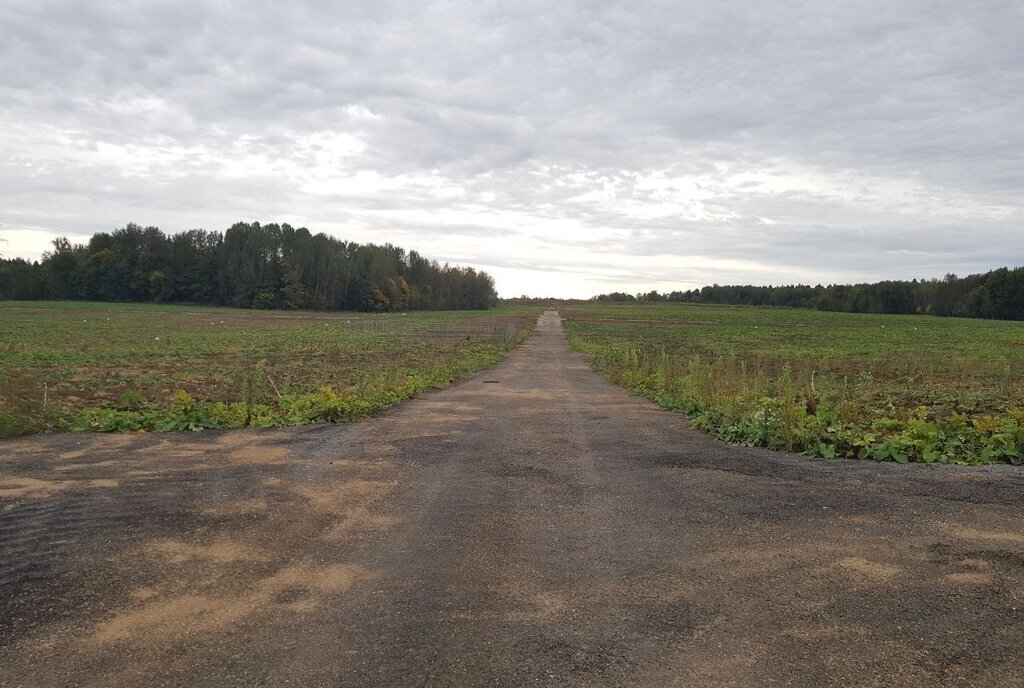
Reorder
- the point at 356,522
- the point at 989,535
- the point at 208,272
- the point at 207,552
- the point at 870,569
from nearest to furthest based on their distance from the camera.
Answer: the point at 870,569 < the point at 207,552 < the point at 989,535 < the point at 356,522 < the point at 208,272

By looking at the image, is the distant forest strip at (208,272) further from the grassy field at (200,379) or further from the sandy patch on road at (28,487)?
the sandy patch on road at (28,487)

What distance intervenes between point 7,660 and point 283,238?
430ft

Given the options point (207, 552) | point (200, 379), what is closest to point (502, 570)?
point (207, 552)

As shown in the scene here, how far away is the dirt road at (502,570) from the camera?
354 cm

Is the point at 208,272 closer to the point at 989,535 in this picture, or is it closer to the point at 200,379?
the point at 200,379

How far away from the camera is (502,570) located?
4.77 m

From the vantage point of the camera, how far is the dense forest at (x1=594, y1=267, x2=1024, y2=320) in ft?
354

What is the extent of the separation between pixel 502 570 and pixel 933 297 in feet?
501

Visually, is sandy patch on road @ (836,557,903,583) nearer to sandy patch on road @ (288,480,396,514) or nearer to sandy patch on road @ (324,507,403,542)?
sandy patch on road @ (324,507,403,542)

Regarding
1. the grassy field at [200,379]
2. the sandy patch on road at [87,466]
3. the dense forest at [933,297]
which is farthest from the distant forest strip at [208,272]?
the sandy patch on road at [87,466]

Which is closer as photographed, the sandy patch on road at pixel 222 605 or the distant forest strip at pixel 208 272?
the sandy patch on road at pixel 222 605

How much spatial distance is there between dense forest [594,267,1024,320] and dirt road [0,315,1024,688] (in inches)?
4993

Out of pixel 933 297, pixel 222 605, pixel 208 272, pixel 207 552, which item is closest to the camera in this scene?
pixel 222 605

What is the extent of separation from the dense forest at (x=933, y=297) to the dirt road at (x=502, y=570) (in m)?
127
